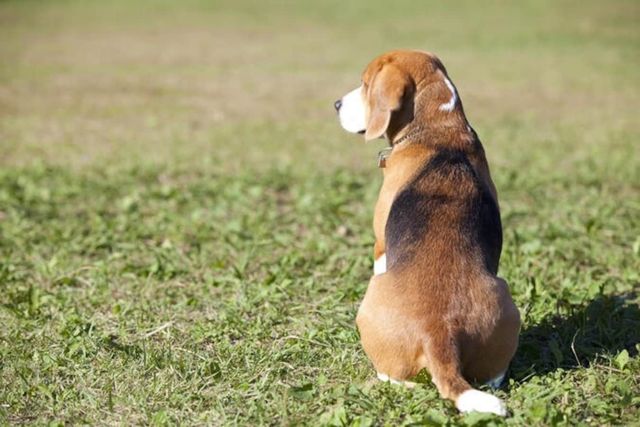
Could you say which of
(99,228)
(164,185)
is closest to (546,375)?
(99,228)

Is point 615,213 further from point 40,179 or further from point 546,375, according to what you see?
point 40,179

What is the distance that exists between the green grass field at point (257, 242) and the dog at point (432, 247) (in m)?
0.20

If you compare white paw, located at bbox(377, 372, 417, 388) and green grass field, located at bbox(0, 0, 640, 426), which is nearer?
white paw, located at bbox(377, 372, 417, 388)

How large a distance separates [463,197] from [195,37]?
1906 cm

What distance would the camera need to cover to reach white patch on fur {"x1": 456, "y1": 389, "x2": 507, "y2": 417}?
3746mm

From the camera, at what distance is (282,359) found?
4.74 meters

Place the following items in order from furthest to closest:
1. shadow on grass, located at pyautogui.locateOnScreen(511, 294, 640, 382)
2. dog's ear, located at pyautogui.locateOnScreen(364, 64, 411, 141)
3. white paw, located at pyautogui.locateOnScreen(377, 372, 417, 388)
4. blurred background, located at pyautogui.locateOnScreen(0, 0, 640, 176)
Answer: blurred background, located at pyautogui.locateOnScreen(0, 0, 640, 176) → dog's ear, located at pyautogui.locateOnScreen(364, 64, 411, 141) → shadow on grass, located at pyautogui.locateOnScreen(511, 294, 640, 382) → white paw, located at pyautogui.locateOnScreen(377, 372, 417, 388)

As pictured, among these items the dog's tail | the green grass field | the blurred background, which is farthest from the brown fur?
the blurred background

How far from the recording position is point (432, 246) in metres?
4.23

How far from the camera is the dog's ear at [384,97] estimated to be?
4871mm

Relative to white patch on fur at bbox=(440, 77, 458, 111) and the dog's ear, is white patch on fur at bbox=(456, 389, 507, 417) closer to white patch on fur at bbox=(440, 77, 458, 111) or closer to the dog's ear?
the dog's ear

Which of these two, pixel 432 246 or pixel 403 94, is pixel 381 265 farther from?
pixel 403 94

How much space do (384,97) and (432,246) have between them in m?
1.09

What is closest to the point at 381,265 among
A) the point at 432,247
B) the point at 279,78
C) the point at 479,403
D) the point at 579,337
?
the point at 432,247
